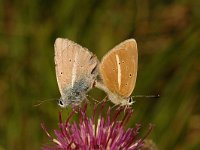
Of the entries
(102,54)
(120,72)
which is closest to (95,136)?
(120,72)

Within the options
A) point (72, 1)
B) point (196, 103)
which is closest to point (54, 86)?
point (72, 1)

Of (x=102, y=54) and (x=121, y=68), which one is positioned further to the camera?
(x=102, y=54)

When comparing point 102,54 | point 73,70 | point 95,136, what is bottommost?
point 95,136

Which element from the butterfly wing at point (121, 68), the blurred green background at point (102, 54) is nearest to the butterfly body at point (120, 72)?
the butterfly wing at point (121, 68)

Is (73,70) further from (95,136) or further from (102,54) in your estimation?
(102,54)

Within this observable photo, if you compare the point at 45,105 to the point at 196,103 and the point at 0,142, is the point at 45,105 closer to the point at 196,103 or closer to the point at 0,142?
the point at 0,142

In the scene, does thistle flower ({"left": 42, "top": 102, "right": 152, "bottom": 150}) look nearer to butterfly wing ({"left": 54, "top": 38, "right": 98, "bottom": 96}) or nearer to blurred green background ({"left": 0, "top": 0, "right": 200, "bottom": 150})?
butterfly wing ({"left": 54, "top": 38, "right": 98, "bottom": 96})
